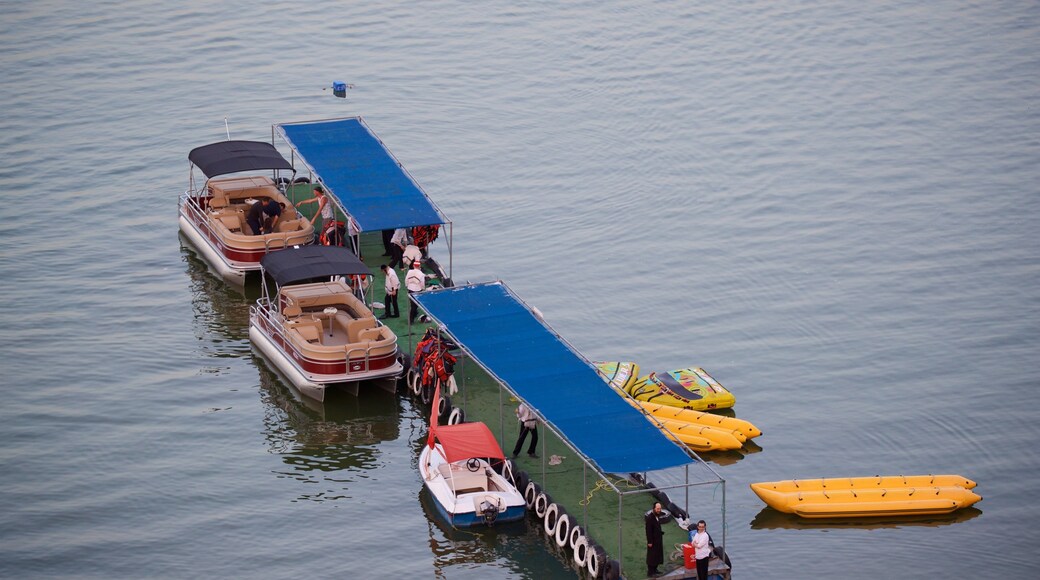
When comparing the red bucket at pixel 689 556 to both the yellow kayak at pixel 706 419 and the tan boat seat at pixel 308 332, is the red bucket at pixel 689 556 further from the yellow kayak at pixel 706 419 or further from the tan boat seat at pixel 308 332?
the tan boat seat at pixel 308 332

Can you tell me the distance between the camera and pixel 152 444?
160 ft

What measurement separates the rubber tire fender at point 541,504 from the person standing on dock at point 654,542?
13.7ft

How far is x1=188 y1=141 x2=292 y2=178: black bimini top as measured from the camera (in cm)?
5884

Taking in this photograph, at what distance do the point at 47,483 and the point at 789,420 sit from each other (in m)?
22.0

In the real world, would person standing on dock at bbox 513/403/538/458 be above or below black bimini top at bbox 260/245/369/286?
below

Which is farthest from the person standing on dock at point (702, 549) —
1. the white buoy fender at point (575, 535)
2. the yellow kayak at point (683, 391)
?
the yellow kayak at point (683, 391)

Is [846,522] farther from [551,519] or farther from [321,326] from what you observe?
[321,326]

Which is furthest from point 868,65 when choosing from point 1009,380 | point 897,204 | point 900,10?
point 1009,380

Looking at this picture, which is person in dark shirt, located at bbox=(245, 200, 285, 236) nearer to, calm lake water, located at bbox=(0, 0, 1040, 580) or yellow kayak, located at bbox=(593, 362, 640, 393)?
calm lake water, located at bbox=(0, 0, 1040, 580)

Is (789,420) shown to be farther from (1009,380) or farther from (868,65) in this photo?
(868,65)

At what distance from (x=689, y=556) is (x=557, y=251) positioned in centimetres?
2469

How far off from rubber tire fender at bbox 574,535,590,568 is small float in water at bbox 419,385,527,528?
2.47m

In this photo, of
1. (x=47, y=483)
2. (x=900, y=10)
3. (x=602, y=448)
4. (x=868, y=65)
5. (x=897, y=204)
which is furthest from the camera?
(x=900, y=10)

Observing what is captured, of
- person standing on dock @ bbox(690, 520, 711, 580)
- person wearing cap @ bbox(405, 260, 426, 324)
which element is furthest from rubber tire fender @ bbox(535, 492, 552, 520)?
person wearing cap @ bbox(405, 260, 426, 324)
